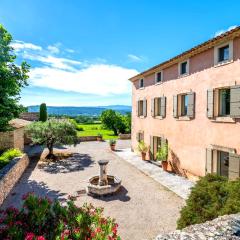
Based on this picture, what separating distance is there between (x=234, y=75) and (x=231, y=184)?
6.32m

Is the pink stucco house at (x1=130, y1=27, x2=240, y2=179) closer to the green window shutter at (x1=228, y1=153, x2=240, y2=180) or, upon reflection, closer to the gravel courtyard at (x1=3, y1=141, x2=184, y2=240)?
the green window shutter at (x1=228, y1=153, x2=240, y2=180)

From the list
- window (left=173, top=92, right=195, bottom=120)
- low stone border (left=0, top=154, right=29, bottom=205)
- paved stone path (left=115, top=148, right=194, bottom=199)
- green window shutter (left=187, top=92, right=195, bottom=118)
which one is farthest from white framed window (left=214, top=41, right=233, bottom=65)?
low stone border (left=0, top=154, right=29, bottom=205)

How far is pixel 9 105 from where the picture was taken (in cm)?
1410

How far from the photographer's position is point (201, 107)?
12.9 metres

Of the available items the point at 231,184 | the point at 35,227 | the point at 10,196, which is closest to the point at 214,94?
the point at 231,184

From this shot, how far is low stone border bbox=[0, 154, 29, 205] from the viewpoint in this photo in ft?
36.4

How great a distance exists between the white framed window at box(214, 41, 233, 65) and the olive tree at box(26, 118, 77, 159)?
13.5 meters

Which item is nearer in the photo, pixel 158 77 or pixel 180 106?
pixel 180 106

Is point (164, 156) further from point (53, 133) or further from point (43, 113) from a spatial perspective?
point (43, 113)

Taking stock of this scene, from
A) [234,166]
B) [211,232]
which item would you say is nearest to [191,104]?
[234,166]

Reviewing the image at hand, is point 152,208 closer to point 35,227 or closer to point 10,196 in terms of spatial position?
point 35,227

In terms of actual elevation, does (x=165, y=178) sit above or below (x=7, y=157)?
below

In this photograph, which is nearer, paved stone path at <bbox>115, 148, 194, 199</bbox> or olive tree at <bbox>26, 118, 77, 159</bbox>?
paved stone path at <bbox>115, 148, 194, 199</bbox>

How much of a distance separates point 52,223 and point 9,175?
25.1ft
